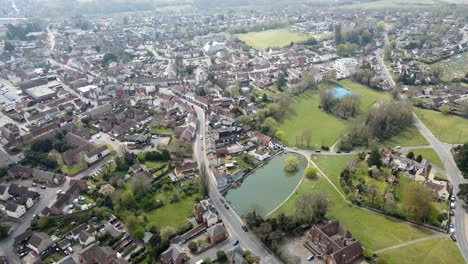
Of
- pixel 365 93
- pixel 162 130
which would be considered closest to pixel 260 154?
pixel 162 130

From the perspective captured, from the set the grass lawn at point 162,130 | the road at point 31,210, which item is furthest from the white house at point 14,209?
the grass lawn at point 162,130

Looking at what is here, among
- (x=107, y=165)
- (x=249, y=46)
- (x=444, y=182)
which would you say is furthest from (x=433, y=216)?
(x=249, y=46)

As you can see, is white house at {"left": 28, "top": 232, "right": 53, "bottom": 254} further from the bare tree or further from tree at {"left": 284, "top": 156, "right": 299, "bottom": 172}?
the bare tree

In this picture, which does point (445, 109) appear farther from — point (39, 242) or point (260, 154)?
point (39, 242)

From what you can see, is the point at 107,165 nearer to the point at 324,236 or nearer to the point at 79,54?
the point at 324,236

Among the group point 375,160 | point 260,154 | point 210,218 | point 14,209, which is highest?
point 375,160

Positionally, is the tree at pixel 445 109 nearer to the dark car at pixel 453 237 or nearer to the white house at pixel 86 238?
the dark car at pixel 453 237

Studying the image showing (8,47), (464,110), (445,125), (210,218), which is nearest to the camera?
(210,218)
